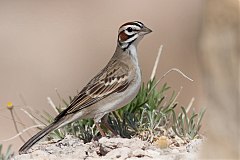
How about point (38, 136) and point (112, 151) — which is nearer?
point (112, 151)

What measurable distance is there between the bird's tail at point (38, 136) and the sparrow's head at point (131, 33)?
1441 millimetres

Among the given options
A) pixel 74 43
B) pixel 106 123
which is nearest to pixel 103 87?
pixel 106 123

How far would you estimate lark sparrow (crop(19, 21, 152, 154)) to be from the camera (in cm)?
764

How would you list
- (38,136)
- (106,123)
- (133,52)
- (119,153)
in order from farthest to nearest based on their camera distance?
(133,52) → (106,123) → (38,136) → (119,153)

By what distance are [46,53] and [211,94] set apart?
39.5 ft

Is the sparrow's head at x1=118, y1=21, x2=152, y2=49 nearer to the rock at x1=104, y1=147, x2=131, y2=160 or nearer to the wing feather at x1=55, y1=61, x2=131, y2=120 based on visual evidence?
the wing feather at x1=55, y1=61, x2=131, y2=120

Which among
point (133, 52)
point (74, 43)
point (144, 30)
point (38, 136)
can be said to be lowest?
point (38, 136)

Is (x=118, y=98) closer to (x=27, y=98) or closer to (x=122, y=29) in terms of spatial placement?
(x=122, y=29)

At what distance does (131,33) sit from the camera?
844 centimetres

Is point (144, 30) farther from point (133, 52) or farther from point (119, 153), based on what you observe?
point (119, 153)

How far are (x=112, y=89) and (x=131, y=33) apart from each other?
2.25ft

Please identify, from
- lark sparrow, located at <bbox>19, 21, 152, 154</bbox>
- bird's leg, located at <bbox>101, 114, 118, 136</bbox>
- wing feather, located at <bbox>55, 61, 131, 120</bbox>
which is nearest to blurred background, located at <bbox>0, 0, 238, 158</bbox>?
lark sparrow, located at <bbox>19, 21, 152, 154</bbox>

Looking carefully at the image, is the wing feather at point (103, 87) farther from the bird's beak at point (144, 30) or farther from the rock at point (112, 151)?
the rock at point (112, 151)

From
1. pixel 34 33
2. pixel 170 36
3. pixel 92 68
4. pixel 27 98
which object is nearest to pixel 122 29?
pixel 27 98
